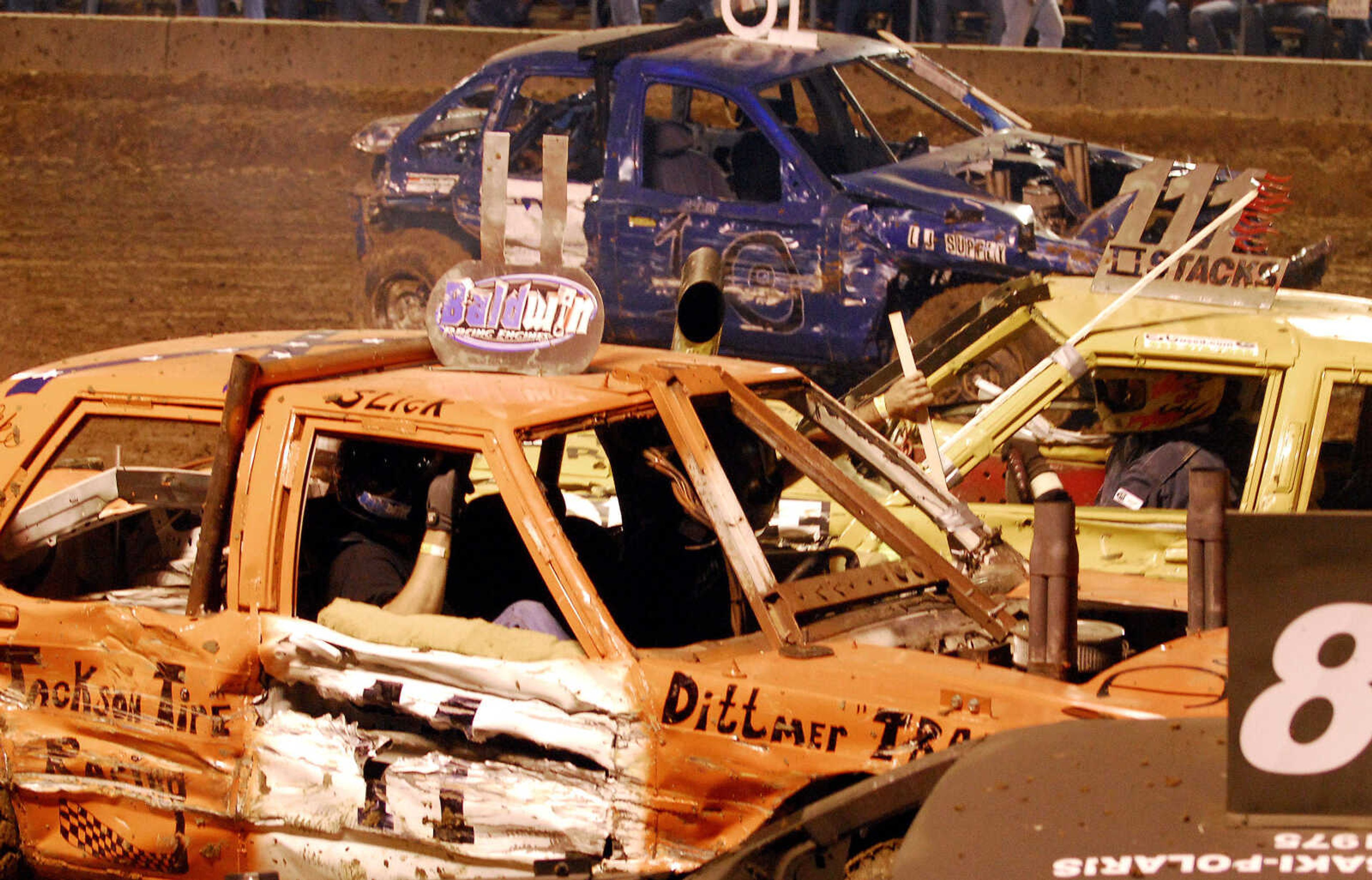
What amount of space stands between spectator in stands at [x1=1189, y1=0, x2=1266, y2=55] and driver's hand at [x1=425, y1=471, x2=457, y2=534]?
10758 mm

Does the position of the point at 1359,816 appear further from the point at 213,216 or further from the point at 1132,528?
the point at 213,216

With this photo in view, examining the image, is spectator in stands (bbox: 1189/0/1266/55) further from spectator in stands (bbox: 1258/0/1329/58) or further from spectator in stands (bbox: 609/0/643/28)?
spectator in stands (bbox: 609/0/643/28)

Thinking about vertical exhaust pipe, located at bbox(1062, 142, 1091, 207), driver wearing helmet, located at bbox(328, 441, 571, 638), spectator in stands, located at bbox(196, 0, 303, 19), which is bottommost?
driver wearing helmet, located at bbox(328, 441, 571, 638)

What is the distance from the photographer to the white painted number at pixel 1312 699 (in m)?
2.77

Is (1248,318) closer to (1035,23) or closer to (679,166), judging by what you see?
(679,166)

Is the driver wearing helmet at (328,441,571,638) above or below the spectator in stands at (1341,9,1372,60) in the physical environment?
below

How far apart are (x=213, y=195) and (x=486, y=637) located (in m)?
10.1

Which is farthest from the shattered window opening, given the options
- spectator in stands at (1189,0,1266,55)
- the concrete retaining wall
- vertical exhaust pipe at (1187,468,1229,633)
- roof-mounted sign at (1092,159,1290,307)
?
spectator in stands at (1189,0,1266,55)

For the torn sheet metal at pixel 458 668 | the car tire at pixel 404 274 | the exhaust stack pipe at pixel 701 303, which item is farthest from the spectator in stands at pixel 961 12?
the torn sheet metal at pixel 458 668

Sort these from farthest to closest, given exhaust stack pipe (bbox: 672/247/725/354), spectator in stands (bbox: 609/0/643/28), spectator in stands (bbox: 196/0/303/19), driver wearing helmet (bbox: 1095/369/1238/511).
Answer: spectator in stands (bbox: 196/0/303/19) < spectator in stands (bbox: 609/0/643/28) < driver wearing helmet (bbox: 1095/369/1238/511) < exhaust stack pipe (bbox: 672/247/725/354)

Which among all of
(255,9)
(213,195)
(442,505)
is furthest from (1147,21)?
(442,505)

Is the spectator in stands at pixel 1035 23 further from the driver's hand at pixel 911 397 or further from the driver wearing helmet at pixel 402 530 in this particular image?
the driver wearing helmet at pixel 402 530

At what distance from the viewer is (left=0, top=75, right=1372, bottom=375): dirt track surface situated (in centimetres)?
1165

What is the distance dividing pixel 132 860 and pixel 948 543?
86.9 inches
